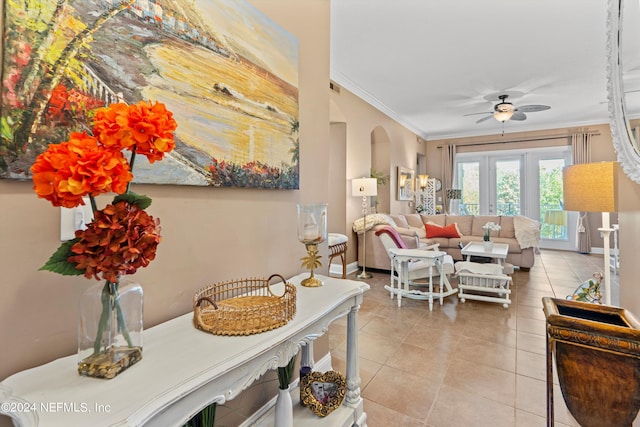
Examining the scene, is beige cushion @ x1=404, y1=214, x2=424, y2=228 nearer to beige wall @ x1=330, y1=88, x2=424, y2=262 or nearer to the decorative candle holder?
beige wall @ x1=330, y1=88, x2=424, y2=262

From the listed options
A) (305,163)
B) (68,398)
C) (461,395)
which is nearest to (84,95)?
(68,398)

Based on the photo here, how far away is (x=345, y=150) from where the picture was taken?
15.8 feet

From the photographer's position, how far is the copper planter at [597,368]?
0.92 m

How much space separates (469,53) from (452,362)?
3501mm

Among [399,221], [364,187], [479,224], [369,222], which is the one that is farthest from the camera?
[479,224]

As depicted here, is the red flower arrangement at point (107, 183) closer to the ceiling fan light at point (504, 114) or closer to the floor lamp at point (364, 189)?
the floor lamp at point (364, 189)

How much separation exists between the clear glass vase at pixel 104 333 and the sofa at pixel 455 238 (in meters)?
4.07

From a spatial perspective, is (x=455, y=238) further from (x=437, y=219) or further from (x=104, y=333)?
(x=104, y=333)

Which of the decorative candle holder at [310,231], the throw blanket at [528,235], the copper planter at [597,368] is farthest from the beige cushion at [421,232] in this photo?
the copper planter at [597,368]

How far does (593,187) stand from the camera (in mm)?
1622

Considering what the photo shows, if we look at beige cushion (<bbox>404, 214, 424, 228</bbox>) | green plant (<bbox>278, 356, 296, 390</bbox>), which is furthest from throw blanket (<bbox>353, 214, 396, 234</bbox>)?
green plant (<bbox>278, 356, 296, 390</bbox>)

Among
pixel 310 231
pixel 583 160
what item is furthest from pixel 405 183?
pixel 310 231

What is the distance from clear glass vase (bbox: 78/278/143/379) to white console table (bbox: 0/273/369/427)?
0.09 feet

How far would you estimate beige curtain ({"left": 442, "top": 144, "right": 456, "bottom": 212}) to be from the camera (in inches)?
315
